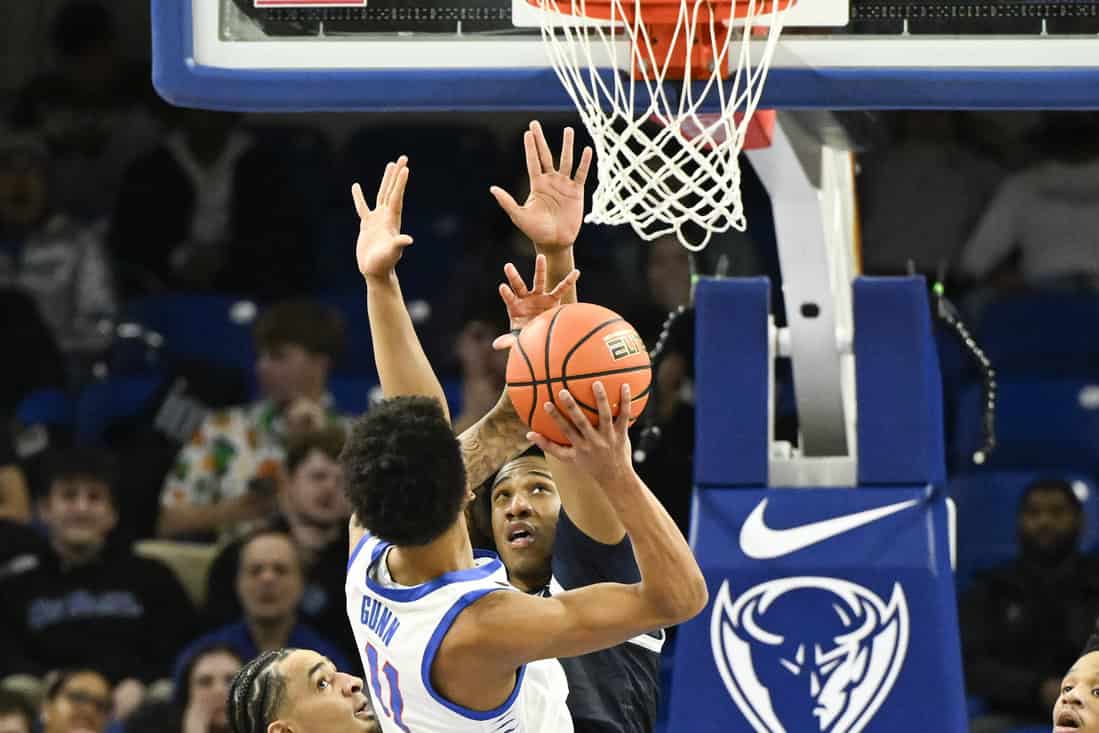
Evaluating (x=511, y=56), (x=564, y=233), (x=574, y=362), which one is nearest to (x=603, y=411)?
(x=574, y=362)

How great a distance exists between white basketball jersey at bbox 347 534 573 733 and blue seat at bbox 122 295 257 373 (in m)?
4.16

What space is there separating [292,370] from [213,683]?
1537mm

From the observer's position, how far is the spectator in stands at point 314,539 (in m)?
6.43

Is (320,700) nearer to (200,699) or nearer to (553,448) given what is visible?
(553,448)

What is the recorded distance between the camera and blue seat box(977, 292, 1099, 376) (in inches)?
288

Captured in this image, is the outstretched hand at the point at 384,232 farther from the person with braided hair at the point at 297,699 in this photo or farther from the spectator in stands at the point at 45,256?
the spectator in stands at the point at 45,256

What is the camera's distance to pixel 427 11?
13.5ft

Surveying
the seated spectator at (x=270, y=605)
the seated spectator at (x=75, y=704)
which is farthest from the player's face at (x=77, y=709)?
the seated spectator at (x=270, y=605)

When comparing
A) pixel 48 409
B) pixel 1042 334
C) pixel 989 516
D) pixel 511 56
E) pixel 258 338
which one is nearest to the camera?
pixel 511 56

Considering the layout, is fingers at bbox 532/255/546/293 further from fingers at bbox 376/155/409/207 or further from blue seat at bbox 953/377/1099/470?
blue seat at bbox 953/377/1099/470

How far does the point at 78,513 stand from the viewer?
263 inches

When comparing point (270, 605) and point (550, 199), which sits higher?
point (550, 199)

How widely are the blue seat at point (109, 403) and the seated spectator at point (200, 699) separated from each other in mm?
1596

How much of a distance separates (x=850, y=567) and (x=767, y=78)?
1.44 m
